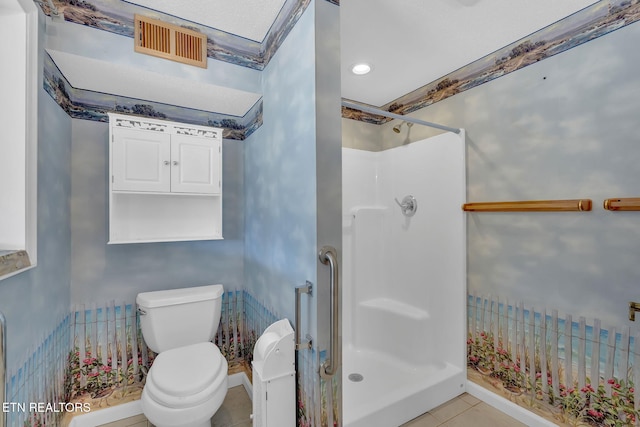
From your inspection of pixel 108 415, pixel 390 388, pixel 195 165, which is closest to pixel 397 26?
pixel 195 165

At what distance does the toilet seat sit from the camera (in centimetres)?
139

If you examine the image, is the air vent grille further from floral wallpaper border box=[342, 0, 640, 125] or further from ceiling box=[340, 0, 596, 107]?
floral wallpaper border box=[342, 0, 640, 125]

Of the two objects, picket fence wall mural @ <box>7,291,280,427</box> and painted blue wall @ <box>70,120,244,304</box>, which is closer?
picket fence wall mural @ <box>7,291,280,427</box>

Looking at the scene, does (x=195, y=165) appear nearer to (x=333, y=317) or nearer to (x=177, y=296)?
(x=177, y=296)

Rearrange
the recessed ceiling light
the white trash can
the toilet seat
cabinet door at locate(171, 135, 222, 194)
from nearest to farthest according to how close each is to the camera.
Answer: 1. the white trash can
2. the toilet seat
3. cabinet door at locate(171, 135, 222, 194)
4. the recessed ceiling light

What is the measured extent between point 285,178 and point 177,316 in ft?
3.75

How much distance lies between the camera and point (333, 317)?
1.25m

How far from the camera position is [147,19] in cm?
162

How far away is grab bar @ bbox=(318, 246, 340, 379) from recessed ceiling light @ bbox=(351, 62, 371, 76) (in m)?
1.57

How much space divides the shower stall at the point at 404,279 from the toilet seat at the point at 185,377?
0.78 m

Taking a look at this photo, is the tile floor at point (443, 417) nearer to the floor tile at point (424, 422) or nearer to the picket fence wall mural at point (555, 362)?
the floor tile at point (424, 422)

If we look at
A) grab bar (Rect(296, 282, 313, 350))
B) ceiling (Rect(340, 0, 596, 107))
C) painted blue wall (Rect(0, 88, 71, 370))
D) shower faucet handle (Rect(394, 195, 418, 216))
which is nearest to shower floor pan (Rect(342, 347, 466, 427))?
grab bar (Rect(296, 282, 313, 350))

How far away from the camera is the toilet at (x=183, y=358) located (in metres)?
1.38

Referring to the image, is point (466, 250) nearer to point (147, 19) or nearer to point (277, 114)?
point (277, 114)
